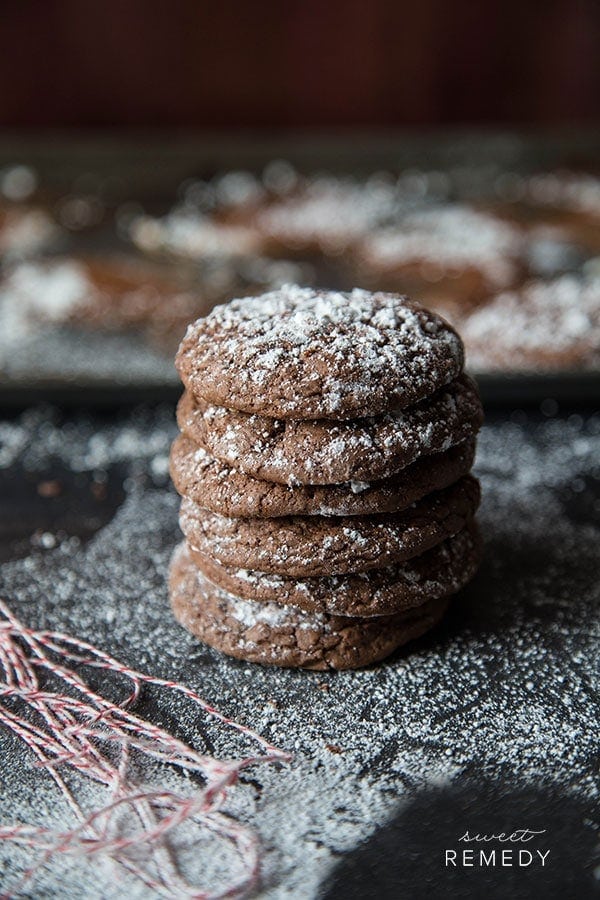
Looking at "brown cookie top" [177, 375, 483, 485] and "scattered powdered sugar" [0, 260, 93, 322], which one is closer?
"brown cookie top" [177, 375, 483, 485]

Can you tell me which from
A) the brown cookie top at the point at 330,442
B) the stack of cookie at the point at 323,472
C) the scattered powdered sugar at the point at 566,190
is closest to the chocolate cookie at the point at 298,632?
the stack of cookie at the point at 323,472

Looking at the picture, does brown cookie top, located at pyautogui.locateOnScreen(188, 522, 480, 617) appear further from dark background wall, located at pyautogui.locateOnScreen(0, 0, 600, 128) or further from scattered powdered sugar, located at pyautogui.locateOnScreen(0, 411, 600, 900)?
dark background wall, located at pyautogui.locateOnScreen(0, 0, 600, 128)

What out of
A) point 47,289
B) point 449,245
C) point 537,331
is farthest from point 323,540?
point 449,245

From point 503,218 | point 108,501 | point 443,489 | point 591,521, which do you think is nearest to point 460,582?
point 443,489

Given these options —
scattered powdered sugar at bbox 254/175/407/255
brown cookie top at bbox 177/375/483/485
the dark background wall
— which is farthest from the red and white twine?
the dark background wall

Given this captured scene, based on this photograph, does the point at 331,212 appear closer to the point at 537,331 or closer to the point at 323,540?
the point at 537,331
